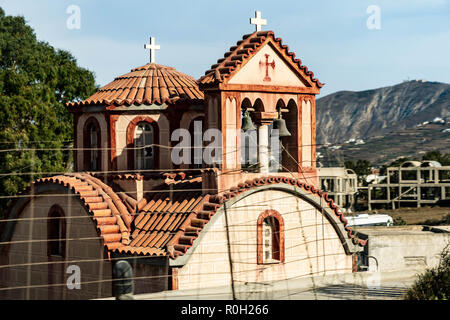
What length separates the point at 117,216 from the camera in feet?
74.2

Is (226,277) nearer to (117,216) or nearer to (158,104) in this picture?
(117,216)

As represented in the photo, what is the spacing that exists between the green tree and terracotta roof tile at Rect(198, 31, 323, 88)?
13.1 m

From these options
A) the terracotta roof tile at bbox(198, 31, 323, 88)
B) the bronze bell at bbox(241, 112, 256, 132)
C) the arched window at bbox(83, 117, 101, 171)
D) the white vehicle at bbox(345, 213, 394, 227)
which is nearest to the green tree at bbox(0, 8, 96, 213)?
the arched window at bbox(83, 117, 101, 171)

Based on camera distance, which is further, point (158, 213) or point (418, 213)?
point (418, 213)

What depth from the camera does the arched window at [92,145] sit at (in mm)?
24984

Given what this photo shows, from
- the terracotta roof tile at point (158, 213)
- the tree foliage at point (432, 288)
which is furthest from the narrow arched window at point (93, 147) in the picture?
the tree foliage at point (432, 288)

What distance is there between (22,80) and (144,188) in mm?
16141

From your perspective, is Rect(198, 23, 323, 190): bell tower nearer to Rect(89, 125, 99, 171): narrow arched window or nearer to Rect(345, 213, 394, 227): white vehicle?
Rect(89, 125, 99, 171): narrow arched window

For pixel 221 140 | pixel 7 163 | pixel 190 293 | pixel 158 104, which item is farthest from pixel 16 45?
pixel 190 293

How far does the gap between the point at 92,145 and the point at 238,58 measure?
5773mm

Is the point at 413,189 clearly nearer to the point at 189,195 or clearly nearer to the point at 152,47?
the point at 152,47

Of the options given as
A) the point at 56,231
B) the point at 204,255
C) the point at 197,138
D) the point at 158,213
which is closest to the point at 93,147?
the point at 56,231

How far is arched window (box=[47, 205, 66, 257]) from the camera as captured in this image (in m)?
23.6

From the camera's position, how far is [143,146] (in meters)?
24.6
